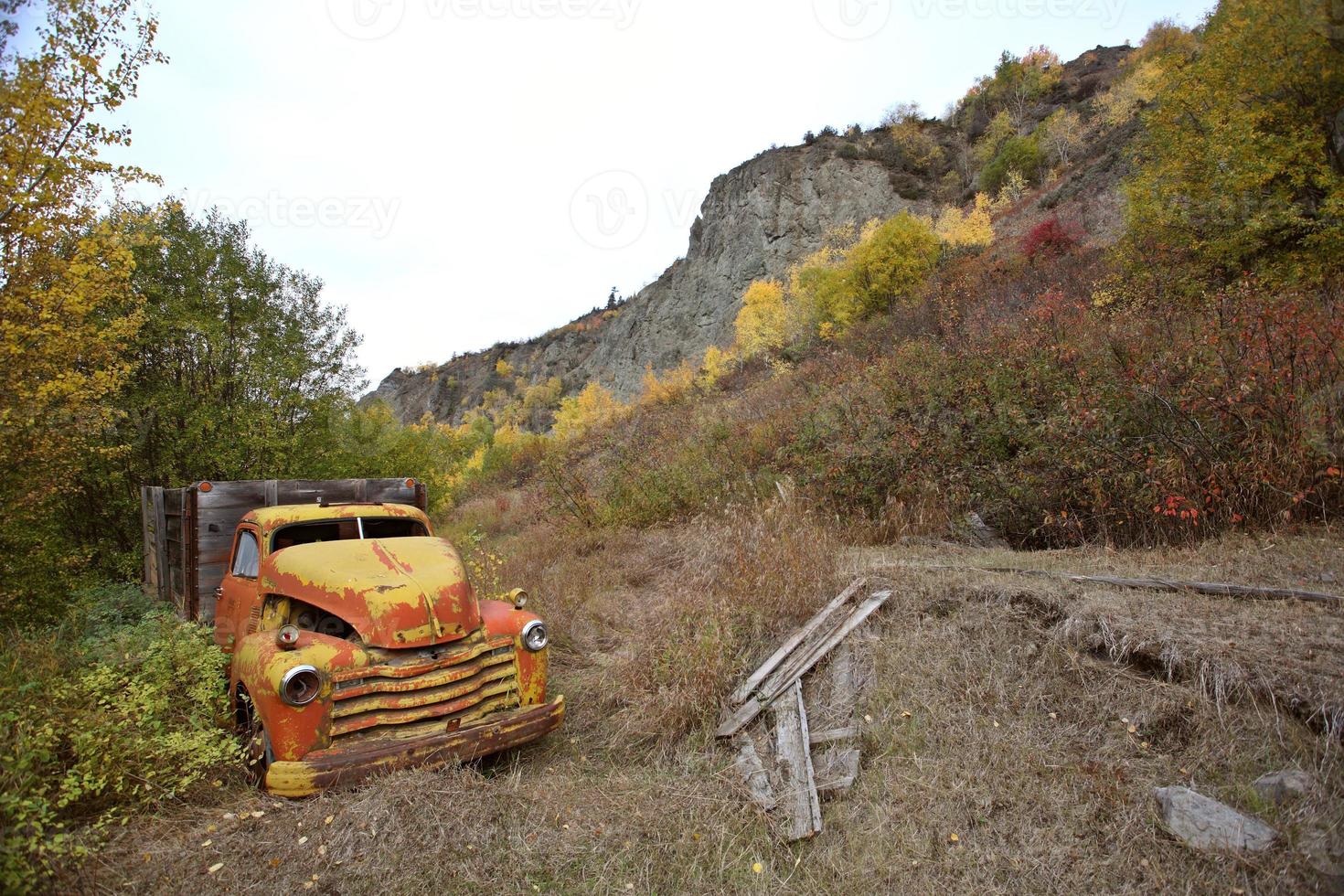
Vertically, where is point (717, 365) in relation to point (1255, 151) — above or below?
above

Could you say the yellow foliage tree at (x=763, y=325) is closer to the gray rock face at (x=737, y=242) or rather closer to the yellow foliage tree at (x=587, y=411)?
the yellow foliage tree at (x=587, y=411)

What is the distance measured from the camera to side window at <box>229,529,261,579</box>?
446 cm

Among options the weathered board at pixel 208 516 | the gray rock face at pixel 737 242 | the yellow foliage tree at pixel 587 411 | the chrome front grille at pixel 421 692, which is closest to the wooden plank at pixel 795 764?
the chrome front grille at pixel 421 692

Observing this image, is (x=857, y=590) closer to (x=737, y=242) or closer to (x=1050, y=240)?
(x=1050, y=240)

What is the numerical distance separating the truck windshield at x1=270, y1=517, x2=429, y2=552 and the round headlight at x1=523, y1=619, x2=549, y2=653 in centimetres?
128

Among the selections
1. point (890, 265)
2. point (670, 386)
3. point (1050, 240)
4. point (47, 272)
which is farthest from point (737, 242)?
point (47, 272)

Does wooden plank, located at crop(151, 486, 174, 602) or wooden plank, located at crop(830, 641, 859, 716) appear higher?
wooden plank, located at crop(151, 486, 174, 602)

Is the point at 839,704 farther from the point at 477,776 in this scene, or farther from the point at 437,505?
the point at 437,505

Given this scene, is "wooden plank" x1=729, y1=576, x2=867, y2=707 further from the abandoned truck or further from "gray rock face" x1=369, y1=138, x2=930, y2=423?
"gray rock face" x1=369, y1=138, x2=930, y2=423

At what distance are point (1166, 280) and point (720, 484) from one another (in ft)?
28.8

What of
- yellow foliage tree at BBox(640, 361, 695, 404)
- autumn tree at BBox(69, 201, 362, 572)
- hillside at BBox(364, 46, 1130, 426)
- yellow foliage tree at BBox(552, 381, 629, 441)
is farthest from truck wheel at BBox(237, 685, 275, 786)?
hillside at BBox(364, 46, 1130, 426)

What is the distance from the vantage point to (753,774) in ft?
11.6

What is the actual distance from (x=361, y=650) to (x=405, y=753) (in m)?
0.64

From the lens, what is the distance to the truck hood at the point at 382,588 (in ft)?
11.9
